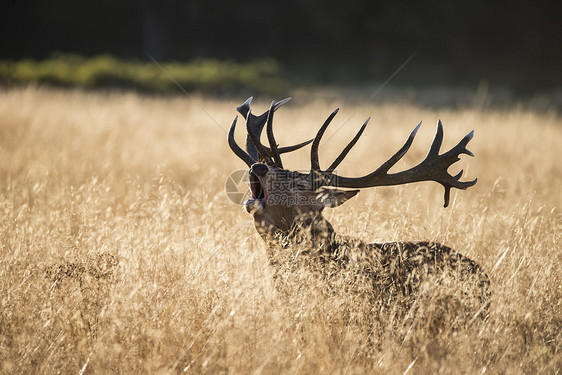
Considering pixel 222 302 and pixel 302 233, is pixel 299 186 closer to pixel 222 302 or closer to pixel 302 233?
pixel 302 233

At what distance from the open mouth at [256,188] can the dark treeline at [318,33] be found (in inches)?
1011

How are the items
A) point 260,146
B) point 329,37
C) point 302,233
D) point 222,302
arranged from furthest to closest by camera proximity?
1. point 329,37
2. point 260,146
3. point 302,233
4. point 222,302

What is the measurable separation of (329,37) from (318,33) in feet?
2.33

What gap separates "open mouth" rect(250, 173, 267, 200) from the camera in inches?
150

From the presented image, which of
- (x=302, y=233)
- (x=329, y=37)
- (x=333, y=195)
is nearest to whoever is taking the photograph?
(x=302, y=233)

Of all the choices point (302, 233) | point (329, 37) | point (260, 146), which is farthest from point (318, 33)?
point (302, 233)

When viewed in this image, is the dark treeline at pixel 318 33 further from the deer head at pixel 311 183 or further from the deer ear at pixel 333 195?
the deer ear at pixel 333 195

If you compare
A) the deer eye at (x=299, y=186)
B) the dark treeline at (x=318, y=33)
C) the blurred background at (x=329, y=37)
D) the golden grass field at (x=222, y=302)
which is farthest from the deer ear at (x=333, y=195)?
the dark treeline at (x=318, y=33)

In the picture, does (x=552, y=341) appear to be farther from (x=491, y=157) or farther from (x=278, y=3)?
(x=278, y=3)

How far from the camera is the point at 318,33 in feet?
107

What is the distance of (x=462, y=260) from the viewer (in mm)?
3701

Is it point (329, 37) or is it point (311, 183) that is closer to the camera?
point (311, 183)

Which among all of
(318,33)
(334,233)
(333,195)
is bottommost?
(334,233)

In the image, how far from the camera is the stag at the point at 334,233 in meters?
3.63
